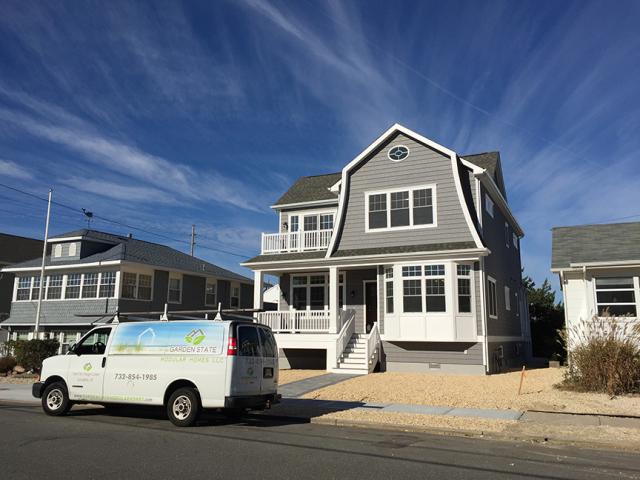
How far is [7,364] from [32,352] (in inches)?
57.5

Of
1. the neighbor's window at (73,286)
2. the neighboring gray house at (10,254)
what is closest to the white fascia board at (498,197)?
the neighbor's window at (73,286)

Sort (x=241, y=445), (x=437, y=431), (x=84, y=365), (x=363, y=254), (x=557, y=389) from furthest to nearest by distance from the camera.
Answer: (x=363, y=254) < (x=557, y=389) < (x=84, y=365) < (x=437, y=431) < (x=241, y=445)

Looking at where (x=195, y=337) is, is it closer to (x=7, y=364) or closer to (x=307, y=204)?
(x=307, y=204)

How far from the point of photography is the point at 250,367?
10.1 meters

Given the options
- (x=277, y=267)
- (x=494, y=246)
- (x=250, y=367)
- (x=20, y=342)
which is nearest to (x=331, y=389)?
(x=250, y=367)

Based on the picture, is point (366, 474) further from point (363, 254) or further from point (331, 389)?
point (363, 254)

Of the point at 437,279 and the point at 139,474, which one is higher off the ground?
the point at 437,279

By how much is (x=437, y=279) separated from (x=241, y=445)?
11.8m

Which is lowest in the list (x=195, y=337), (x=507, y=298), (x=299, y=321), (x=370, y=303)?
(x=195, y=337)

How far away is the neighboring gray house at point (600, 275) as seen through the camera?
1791 centimetres

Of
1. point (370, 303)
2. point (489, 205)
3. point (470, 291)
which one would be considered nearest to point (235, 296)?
point (370, 303)

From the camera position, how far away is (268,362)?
35.1ft

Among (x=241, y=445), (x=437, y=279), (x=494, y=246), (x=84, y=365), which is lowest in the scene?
(x=241, y=445)

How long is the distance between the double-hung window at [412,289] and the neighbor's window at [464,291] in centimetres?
134
